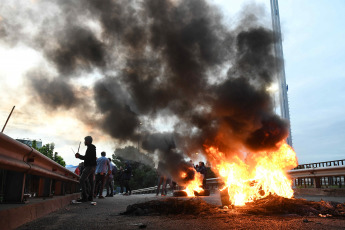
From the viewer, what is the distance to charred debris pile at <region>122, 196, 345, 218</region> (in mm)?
5766

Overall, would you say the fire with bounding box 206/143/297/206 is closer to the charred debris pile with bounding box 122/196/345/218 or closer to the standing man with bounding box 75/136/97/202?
the charred debris pile with bounding box 122/196/345/218

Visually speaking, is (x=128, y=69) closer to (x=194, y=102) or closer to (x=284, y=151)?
(x=194, y=102)

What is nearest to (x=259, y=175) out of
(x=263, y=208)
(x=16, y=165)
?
(x=263, y=208)

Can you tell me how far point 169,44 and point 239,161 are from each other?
4897mm

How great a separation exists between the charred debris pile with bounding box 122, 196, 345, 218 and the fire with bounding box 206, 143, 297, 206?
1.18m

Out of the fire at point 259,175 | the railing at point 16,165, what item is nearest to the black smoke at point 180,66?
the fire at point 259,175

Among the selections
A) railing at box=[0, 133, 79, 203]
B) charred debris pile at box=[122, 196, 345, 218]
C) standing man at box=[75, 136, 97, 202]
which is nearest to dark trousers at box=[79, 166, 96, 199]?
standing man at box=[75, 136, 97, 202]

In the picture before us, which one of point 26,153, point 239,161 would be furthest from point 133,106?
point 26,153

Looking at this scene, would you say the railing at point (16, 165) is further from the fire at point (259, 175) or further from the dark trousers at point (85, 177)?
the fire at point (259, 175)

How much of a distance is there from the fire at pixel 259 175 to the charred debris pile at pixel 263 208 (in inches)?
46.5

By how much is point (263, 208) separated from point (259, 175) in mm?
2038

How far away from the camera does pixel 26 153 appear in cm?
501

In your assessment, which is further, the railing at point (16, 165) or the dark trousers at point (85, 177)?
the dark trousers at point (85, 177)

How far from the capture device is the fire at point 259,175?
7.77 m
